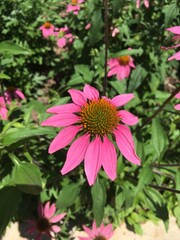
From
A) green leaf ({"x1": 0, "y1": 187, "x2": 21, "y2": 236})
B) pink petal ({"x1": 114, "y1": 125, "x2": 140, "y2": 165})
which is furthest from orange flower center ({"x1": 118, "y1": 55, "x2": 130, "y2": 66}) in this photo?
green leaf ({"x1": 0, "y1": 187, "x2": 21, "y2": 236})

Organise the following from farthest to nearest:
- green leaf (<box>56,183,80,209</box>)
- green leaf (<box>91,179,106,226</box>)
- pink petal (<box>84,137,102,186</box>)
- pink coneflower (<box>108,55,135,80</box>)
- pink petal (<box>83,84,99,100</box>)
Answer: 1. pink coneflower (<box>108,55,135,80</box>)
2. green leaf (<box>56,183,80,209</box>)
3. green leaf (<box>91,179,106,226</box>)
4. pink petal (<box>83,84,99,100</box>)
5. pink petal (<box>84,137,102,186</box>)

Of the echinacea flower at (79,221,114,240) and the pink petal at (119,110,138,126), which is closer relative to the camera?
the pink petal at (119,110,138,126)

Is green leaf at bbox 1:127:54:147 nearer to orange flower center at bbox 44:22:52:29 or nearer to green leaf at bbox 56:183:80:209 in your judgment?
green leaf at bbox 56:183:80:209

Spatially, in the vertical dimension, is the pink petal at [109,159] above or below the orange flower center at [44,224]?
above

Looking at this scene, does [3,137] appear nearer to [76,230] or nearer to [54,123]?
[54,123]

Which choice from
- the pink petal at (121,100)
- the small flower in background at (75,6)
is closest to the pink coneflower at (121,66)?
the small flower in background at (75,6)

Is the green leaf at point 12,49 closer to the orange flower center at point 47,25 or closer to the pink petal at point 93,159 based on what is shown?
the pink petal at point 93,159
